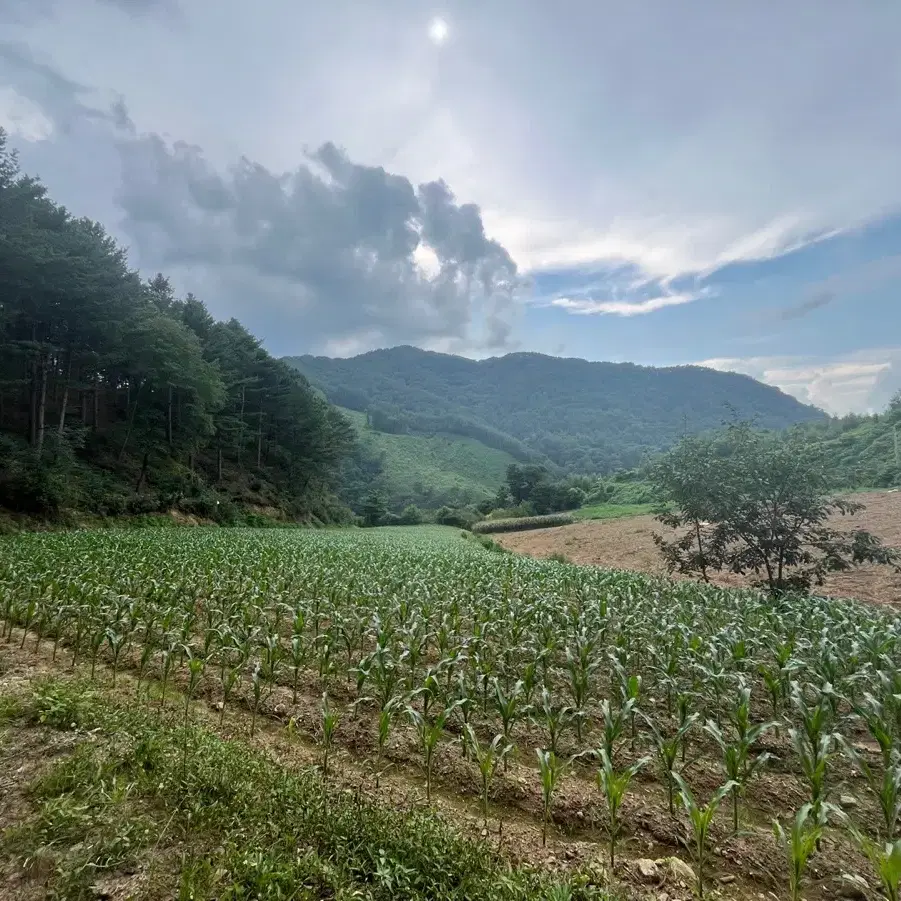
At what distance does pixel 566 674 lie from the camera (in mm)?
5645

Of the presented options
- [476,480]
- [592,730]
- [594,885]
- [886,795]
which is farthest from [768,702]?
[476,480]

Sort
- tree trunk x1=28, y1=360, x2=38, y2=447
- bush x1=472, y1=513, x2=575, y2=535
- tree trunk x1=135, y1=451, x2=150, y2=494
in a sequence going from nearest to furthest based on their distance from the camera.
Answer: tree trunk x1=28, y1=360, x2=38, y2=447, tree trunk x1=135, y1=451, x2=150, y2=494, bush x1=472, y1=513, x2=575, y2=535

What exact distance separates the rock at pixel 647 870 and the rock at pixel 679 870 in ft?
0.23

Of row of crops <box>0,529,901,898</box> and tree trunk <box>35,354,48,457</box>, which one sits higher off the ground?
tree trunk <box>35,354,48,457</box>

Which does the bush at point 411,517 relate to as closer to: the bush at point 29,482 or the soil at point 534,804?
the bush at point 29,482

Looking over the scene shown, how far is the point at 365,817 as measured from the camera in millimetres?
2928

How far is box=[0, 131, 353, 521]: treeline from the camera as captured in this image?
20.2 metres

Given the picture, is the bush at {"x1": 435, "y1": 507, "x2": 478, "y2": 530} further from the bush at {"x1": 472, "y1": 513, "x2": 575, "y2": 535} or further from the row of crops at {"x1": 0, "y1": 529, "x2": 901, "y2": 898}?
the row of crops at {"x1": 0, "y1": 529, "x2": 901, "y2": 898}

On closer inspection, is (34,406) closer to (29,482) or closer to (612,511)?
(29,482)

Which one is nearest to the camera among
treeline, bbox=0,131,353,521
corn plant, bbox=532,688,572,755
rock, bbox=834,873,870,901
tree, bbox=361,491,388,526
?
rock, bbox=834,873,870,901

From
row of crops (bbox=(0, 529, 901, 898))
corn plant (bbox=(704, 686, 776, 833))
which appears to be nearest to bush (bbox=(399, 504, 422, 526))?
row of crops (bbox=(0, 529, 901, 898))

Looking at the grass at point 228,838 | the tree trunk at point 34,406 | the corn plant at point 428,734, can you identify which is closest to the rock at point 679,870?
the grass at point 228,838

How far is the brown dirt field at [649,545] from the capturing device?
14.1 meters

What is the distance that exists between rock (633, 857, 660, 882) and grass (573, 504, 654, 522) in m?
44.1
